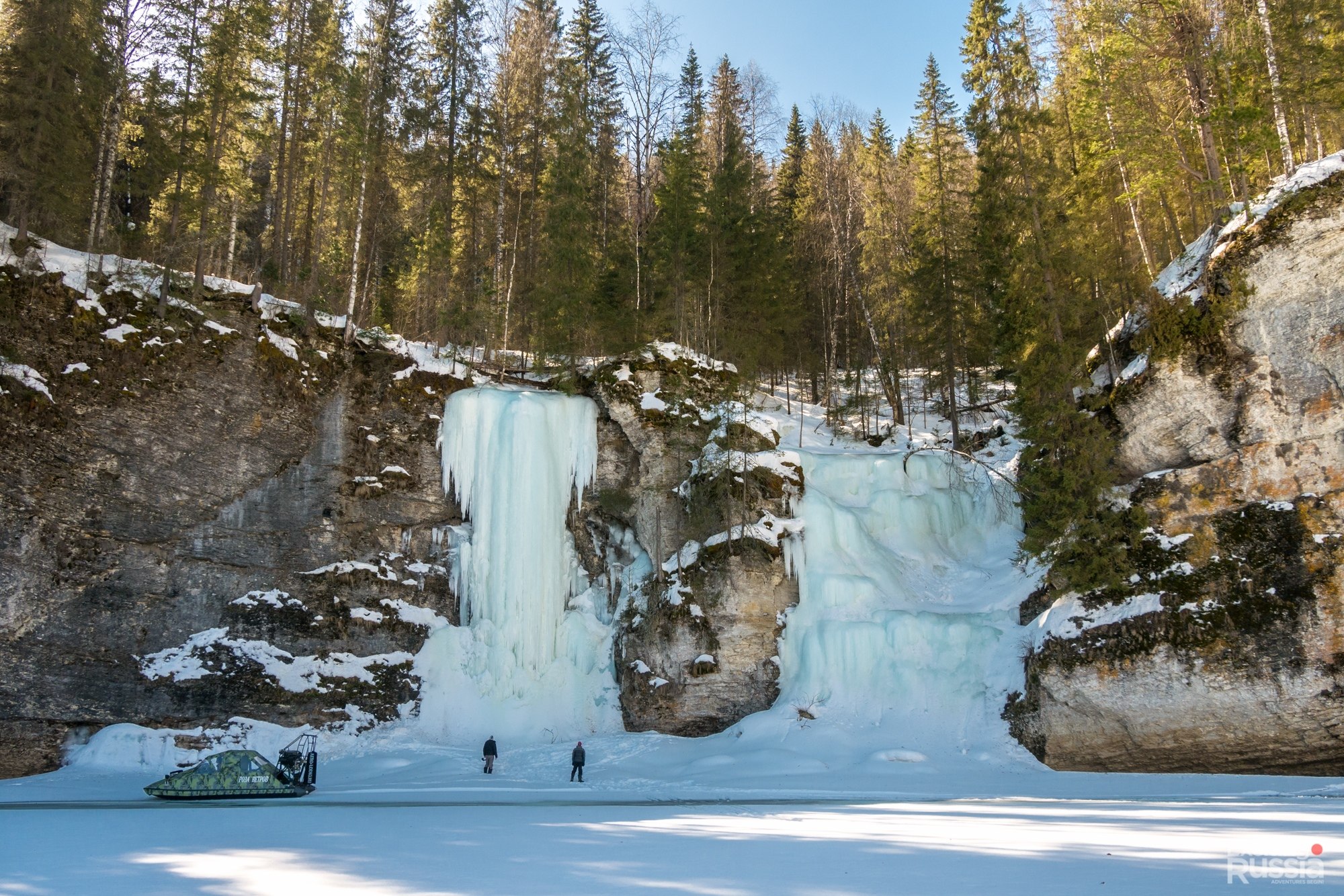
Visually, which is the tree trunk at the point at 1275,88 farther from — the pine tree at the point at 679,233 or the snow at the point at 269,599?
the snow at the point at 269,599

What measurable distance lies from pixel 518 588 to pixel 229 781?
8.16 m

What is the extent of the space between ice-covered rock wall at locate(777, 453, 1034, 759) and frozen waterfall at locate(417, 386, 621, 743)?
526cm

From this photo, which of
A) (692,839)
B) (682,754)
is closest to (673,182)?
(682,754)

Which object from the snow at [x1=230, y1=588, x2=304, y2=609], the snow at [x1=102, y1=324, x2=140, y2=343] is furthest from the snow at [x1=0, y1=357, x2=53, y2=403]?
the snow at [x1=230, y1=588, x2=304, y2=609]

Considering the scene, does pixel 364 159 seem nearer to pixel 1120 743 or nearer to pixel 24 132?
pixel 24 132

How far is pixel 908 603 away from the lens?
1809cm

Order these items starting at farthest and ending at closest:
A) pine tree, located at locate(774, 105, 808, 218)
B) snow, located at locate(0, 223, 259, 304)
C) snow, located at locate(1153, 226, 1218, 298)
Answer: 1. pine tree, located at locate(774, 105, 808, 218)
2. snow, located at locate(0, 223, 259, 304)
3. snow, located at locate(1153, 226, 1218, 298)

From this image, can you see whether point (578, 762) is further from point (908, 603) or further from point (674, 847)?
point (908, 603)

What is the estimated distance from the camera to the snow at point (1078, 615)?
45.9 feet

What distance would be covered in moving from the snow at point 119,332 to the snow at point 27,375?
58.1 inches

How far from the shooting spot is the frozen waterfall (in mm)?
17812

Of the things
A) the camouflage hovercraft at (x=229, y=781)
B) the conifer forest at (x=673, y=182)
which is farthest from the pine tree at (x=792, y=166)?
the camouflage hovercraft at (x=229, y=781)

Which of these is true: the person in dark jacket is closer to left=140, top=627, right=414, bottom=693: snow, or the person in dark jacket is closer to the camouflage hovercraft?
the camouflage hovercraft

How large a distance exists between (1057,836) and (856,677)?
10251 mm
